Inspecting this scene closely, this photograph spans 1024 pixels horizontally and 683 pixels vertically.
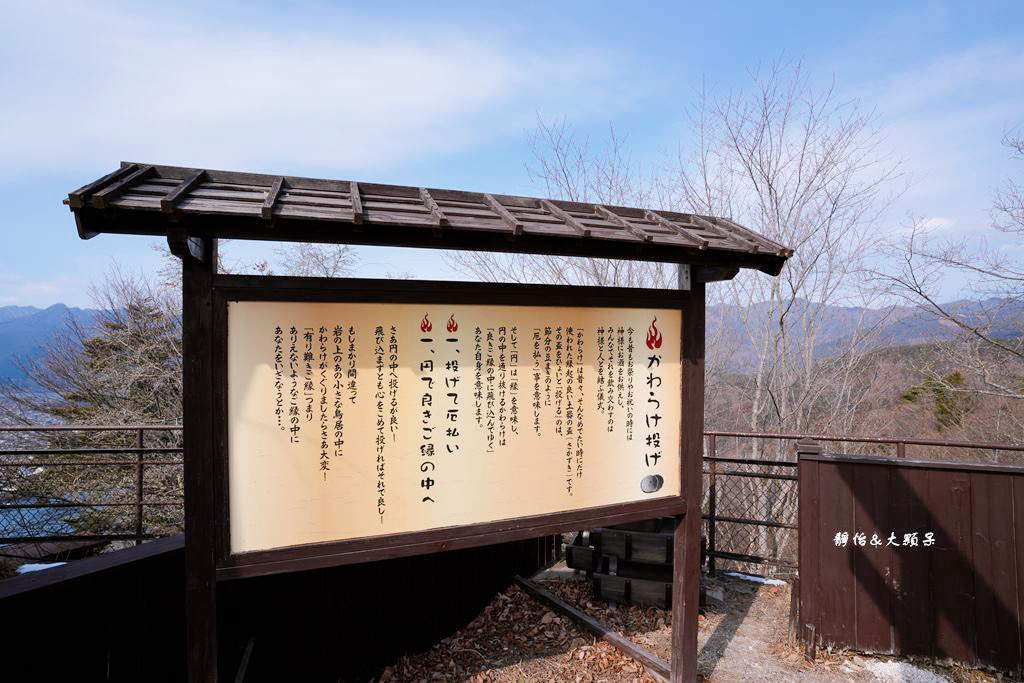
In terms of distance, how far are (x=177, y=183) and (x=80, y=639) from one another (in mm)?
2462

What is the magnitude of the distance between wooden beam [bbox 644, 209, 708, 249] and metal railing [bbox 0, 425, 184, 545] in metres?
4.48

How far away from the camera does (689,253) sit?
3.26 metres

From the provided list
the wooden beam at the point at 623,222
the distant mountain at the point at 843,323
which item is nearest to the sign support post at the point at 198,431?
the wooden beam at the point at 623,222

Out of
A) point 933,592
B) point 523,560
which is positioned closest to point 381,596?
point 523,560

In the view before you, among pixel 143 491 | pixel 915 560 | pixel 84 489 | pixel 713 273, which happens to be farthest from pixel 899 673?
pixel 84 489

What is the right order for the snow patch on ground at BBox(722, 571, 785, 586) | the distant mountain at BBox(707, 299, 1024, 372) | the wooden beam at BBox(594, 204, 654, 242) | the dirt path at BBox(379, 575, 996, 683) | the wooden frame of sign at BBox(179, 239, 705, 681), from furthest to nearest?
the distant mountain at BBox(707, 299, 1024, 372) → the snow patch on ground at BBox(722, 571, 785, 586) → the dirt path at BBox(379, 575, 996, 683) → the wooden beam at BBox(594, 204, 654, 242) → the wooden frame of sign at BBox(179, 239, 705, 681)

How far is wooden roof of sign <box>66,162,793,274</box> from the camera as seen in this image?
228 cm

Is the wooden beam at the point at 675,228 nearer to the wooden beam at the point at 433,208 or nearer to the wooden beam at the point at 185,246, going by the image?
the wooden beam at the point at 433,208

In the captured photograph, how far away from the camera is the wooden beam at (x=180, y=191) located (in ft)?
7.09

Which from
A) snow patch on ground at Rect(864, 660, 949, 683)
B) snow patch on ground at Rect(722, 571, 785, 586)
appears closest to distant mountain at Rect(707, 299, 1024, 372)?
snow patch on ground at Rect(722, 571, 785, 586)

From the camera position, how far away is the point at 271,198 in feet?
8.21

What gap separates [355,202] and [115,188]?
3.26 ft

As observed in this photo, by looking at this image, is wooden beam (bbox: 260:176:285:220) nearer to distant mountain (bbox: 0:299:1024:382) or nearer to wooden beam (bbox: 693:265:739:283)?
wooden beam (bbox: 693:265:739:283)

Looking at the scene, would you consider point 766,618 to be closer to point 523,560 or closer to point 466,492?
point 523,560
